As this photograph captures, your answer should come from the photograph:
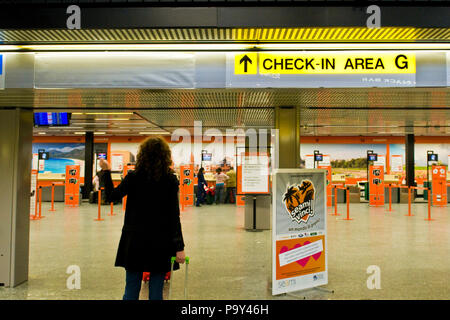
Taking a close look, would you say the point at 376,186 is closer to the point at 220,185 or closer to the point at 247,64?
the point at 220,185

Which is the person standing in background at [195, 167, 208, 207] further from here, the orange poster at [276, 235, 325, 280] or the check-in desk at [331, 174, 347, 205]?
the orange poster at [276, 235, 325, 280]

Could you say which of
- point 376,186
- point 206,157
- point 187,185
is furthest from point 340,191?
point 206,157

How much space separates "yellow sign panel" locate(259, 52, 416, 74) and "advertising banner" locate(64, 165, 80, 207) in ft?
41.6

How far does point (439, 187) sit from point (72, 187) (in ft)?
49.0

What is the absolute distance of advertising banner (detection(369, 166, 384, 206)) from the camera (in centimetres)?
1432

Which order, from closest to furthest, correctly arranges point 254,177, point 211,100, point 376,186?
point 211,100, point 254,177, point 376,186

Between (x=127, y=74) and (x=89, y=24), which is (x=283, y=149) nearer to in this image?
(x=127, y=74)

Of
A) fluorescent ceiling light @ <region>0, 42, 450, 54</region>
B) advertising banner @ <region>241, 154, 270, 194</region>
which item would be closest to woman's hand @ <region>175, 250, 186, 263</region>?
fluorescent ceiling light @ <region>0, 42, 450, 54</region>

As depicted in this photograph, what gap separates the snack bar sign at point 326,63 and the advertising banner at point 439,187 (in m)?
12.9

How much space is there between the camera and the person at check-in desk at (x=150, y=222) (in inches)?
101

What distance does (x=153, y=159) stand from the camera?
264cm

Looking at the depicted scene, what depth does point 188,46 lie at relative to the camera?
3.54 metres

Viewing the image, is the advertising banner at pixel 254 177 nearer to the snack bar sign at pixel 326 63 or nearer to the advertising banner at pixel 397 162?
the snack bar sign at pixel 326 63
